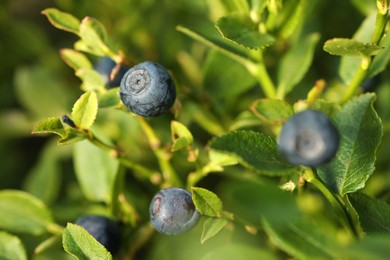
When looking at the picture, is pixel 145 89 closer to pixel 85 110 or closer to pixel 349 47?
pixel 85 110

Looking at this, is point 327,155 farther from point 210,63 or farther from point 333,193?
point 210,63

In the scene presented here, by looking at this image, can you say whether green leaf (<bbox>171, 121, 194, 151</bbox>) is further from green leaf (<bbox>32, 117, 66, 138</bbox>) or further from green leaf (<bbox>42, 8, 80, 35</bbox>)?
green leaf (<bbox>42, 8, 80, 35</bbox>)

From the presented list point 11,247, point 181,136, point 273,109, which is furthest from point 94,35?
point 11,247

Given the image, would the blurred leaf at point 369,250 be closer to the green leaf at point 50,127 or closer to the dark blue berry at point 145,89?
the dark blue berry at point 145,89

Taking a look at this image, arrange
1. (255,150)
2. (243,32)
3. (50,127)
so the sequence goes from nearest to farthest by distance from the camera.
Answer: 1. (255,150)
2. (50,127)
3. (243,32)

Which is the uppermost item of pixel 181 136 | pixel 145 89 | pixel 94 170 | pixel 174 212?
pixel 145 89

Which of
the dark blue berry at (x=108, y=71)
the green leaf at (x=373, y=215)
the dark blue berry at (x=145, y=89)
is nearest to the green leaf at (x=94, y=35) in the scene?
the dark blue berry at (x=108, y=71)
